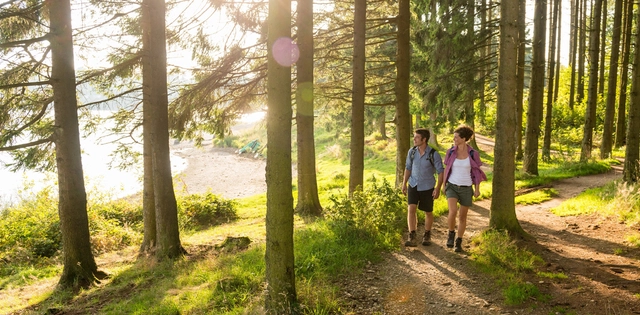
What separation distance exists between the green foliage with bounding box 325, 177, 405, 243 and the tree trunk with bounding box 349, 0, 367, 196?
5.30 ft

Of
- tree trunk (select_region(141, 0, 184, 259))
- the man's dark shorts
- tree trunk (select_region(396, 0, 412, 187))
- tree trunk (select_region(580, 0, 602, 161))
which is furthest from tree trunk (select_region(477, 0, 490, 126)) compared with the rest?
tree trunk (select_region(141, 0, 184, 259))

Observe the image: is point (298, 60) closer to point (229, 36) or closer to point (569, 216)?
point (229, 36)

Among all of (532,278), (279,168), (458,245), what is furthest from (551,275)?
(279,168)

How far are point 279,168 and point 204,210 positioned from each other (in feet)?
38.0

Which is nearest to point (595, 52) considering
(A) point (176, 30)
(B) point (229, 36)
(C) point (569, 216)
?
(C) point (569, 216)

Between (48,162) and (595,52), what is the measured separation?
18.9m

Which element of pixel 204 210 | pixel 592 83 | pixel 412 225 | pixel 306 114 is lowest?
pixel 204 210

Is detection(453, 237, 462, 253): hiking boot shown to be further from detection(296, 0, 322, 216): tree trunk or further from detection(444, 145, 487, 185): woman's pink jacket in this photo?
detection(296, 0, 322, 216): tree trunk

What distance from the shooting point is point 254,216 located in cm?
1510

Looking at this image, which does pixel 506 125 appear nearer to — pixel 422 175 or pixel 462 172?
pixel 462 172

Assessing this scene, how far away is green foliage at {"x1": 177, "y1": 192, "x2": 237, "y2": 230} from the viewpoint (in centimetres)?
1425

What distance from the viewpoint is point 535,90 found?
46.7 ft

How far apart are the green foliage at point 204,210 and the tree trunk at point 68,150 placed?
592 cm

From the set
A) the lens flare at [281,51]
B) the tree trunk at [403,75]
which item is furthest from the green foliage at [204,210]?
the lens flare at [281,51]
